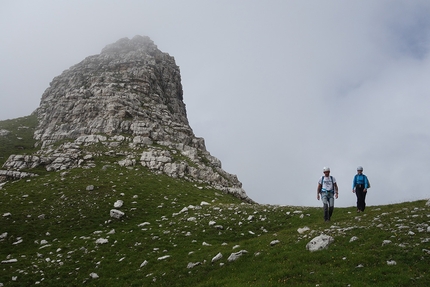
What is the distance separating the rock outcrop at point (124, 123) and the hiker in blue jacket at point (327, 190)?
39264mm

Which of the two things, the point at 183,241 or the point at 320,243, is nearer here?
the point at 320,243

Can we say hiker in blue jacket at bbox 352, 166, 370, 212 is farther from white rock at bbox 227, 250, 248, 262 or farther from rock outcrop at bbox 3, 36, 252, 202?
rock outcrop at bbox 3, 36, 252, 202

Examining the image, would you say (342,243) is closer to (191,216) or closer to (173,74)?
(191,216)

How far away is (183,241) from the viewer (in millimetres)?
23547

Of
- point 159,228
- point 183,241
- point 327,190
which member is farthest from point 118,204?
point 327,190

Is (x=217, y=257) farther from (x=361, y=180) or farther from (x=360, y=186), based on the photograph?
(x=361, y=180)

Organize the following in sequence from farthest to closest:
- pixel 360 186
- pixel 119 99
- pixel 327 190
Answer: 1. pixel 119 99
2. pixel 360 186
3. pixel 327 190

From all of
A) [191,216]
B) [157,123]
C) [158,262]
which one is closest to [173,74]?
[157,123]

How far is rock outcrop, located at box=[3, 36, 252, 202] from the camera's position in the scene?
5984 cm

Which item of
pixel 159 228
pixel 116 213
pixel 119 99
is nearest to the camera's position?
pixel 159 228

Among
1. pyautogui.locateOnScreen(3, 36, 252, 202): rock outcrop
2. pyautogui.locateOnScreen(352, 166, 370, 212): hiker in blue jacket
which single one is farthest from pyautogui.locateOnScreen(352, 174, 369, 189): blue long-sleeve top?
pyautogui.locateOnScreen(3, 36, 252, 202): rock outcrop

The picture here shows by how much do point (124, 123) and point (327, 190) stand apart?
67.0 m

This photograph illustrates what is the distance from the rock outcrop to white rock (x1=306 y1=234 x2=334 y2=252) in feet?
145

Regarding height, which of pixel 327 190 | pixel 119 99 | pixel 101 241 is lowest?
pixel 101 241
